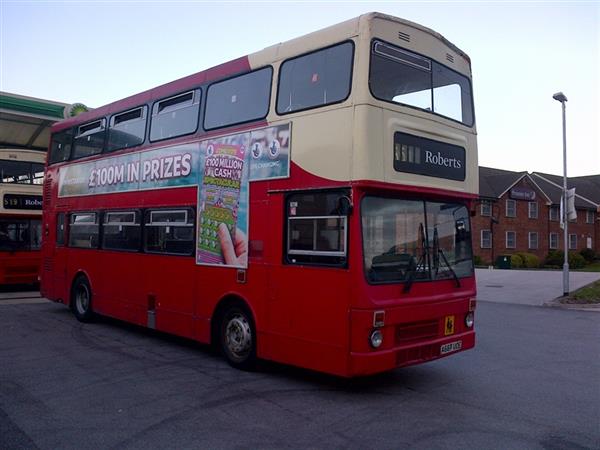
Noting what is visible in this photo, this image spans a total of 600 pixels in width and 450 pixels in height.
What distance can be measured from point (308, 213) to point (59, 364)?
13.8 feet

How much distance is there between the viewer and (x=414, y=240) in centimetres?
675

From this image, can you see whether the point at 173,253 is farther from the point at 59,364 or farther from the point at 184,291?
the point at 59,364

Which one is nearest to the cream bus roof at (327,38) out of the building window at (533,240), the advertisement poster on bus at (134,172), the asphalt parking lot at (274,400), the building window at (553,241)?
the advertisement poster on bus at (134,172)

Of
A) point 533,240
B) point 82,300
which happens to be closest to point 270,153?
point 82,300

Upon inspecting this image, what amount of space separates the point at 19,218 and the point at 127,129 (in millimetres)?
8213

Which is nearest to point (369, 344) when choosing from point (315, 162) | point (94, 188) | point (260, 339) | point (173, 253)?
point (260, 339)

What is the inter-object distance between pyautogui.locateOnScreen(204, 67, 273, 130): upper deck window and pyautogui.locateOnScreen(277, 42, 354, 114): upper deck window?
1.07ft

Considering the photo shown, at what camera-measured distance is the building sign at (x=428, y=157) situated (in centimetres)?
656

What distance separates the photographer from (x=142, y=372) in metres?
7.58

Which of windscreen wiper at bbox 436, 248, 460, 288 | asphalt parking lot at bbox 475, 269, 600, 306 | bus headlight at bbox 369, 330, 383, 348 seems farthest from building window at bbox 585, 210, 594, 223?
bus headlight at bbox 369, 330, 383, 348

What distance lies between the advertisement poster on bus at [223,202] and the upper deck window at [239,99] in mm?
297

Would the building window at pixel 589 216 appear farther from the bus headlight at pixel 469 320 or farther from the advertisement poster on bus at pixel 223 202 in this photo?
the advertisement poster on bus at pixel 223 202

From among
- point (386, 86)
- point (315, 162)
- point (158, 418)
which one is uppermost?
point (386, 86)

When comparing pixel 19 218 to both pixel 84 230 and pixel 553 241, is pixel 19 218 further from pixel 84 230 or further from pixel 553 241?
pixel 553 241
